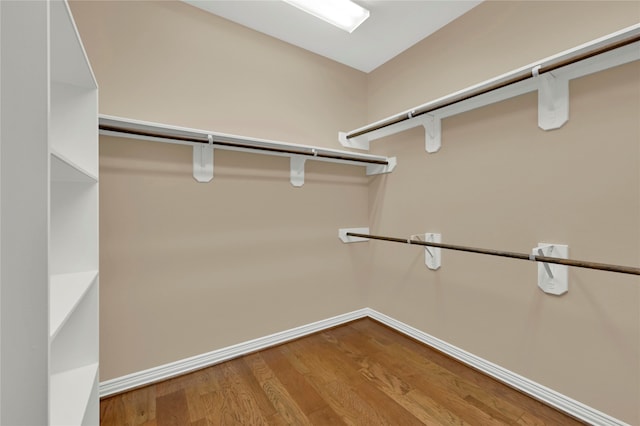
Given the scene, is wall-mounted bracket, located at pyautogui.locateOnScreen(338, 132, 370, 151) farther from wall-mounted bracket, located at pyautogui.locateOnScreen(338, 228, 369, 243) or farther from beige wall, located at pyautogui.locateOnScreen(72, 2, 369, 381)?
wall-mounted bracket, located at pyautogui.locateOnScreen(338, 228, 369, 243)

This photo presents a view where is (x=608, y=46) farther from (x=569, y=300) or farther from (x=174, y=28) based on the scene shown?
(x=174, y=28)

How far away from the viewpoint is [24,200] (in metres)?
0.54

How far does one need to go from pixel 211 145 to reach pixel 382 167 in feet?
4.39

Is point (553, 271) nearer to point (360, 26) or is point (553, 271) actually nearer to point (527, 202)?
point (527, 202)

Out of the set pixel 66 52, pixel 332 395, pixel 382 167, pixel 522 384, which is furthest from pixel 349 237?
pixel 66 52

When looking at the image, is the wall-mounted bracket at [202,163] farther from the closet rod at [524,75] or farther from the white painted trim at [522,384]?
the white painted trim at [522,384]

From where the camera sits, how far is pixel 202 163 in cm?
170

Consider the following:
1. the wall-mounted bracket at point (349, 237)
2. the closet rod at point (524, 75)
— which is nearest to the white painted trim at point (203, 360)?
the wall-mounted bracket at point (349, 237)

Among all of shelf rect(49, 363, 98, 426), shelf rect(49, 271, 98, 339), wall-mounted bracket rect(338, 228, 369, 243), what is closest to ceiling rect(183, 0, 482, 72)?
wall-mounted bracket rect(338, 228, 369, 243)

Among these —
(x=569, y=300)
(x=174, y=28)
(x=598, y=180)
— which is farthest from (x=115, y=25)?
(x=569, y=300)

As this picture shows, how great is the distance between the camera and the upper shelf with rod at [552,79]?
41.7 inches

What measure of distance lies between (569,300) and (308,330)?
5.28ft

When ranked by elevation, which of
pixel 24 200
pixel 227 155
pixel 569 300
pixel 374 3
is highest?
pixel 374 3

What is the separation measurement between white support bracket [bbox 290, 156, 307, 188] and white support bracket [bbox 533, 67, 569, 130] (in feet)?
4.69
